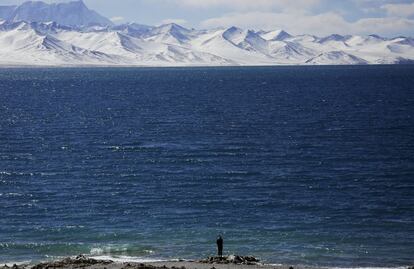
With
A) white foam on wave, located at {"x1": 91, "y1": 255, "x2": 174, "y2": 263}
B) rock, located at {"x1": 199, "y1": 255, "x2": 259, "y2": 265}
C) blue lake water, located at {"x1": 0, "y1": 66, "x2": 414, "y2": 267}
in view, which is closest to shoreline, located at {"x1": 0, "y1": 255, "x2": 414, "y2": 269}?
rock, located at {"x1": 199, "y1": 255, "x2": 259, "y2": 265}

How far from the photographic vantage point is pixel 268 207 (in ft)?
213

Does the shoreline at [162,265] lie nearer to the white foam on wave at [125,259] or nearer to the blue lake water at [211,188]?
the white foam on wave at [125,259]

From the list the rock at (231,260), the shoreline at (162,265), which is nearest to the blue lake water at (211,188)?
the rock at (231,260)

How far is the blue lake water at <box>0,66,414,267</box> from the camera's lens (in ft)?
178

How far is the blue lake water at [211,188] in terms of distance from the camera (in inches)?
2132

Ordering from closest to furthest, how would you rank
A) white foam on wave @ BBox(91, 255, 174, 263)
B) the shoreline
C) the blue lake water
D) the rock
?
the shoreline
the rock
white foam on wave @ BBox(91, 255, 174, 263)
the blue lake water

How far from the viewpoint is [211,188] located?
239 ft

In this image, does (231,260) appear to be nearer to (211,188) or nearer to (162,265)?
(162,265)

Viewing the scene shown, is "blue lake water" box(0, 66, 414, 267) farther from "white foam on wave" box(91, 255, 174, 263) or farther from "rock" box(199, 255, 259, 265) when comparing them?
"rock" box(199, 255, 259, 265)

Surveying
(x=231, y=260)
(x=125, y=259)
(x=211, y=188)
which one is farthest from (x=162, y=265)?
(x=211, y=188)

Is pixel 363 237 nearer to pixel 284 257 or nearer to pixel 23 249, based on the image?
pixel 284 257

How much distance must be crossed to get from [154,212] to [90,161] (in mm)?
27039

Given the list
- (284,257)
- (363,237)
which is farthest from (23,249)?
(363,237)

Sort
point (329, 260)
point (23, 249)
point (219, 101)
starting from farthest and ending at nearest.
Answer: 1. point (219, 101)
2. point (23, 249)
3. point (329, 260)
